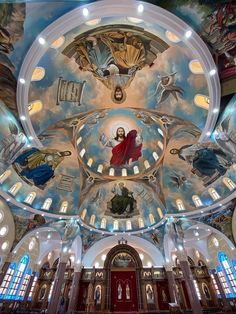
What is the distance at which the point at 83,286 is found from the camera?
68.9 ft

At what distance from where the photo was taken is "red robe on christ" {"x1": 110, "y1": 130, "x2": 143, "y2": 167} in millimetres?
18578

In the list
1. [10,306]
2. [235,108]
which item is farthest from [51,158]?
[10,306]

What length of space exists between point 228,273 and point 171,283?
625 centimetres

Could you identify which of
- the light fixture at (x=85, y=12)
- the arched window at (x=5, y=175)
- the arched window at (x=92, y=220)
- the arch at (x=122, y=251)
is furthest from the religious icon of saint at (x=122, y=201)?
the light fixture at (x=85, y=12)

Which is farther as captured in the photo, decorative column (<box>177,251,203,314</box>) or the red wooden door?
the red wooden door

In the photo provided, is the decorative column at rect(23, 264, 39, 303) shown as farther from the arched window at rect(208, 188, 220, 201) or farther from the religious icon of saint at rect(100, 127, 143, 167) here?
the arched window at rect(208, 188, 220, 201)

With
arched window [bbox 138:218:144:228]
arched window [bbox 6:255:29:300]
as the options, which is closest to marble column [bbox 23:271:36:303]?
arched window [bbox 6:255:29:300]

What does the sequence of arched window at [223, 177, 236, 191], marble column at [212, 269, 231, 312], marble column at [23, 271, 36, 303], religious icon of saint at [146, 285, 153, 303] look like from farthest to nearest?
marble column at [23, 271, 36, 303]
religious icon of saint at [146, 285, 153, 303]
marble column at [212, 269, 231, 312]
arched window at [223, 177, 236, 191]

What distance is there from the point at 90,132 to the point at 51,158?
446 centimetres

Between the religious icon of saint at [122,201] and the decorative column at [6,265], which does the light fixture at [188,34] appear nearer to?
the religious icon of saint at [122,201]

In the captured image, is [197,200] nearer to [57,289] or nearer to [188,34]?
[188,34]

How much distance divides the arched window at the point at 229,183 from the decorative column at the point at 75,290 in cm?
1867

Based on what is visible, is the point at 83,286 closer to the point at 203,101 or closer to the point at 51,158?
the point at 51,158

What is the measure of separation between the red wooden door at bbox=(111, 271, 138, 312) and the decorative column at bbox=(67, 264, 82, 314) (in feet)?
13.2
